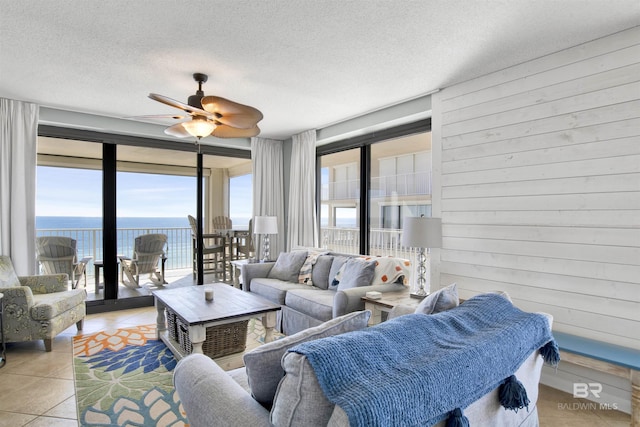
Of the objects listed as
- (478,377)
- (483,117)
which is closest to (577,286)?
(483,117)

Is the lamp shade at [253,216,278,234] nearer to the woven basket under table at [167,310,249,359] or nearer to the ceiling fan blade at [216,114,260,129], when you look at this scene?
the woven basket under table at [167,310,249,359]

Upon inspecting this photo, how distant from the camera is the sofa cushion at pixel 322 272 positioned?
4.00 m

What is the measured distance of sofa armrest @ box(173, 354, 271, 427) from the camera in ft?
3.86

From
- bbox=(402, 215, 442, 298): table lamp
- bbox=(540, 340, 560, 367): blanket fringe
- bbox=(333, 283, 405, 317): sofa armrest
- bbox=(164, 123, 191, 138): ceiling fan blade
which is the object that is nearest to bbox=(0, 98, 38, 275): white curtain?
bbox=(164, 123, 191, 138): ceiling fan blade

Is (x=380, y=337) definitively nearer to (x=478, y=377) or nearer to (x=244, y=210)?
(x=478, y=377)

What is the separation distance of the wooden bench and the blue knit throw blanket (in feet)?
3.64

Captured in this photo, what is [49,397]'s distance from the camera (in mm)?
2441

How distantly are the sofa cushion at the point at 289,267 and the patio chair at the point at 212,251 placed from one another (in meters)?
1.39

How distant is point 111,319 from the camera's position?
425 centimetres

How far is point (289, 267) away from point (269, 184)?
1862 millimetres

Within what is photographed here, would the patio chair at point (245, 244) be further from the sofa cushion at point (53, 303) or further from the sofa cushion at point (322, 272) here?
the sofa cushion at point (53, 303)

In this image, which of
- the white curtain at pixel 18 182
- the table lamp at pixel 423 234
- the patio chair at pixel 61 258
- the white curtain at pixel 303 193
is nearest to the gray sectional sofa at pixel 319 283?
the table lamp at pixel 423 234

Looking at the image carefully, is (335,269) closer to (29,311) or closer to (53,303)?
(53,303)

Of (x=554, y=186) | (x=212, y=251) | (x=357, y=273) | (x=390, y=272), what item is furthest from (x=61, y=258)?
(x=554, y=186)
